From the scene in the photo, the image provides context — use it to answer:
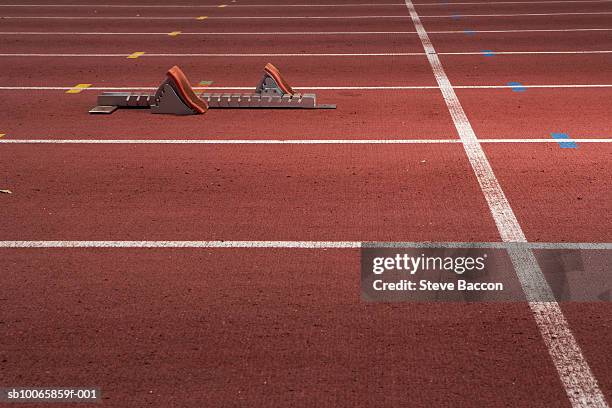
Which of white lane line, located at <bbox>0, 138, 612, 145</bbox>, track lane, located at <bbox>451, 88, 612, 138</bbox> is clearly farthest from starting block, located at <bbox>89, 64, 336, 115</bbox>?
track lane, located at <bbox>451, 88, 612, 138</bbox>

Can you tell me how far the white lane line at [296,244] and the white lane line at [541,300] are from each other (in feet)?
0.66

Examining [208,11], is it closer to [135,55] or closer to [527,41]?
[135,55]

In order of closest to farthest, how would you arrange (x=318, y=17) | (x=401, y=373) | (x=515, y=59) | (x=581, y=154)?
1. (x=401, y=373)
2. (x=581, y=154)
3. (x=515, y=59)
4. (x=318, y=17)

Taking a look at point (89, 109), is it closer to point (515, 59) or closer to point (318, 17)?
point (515, 59)

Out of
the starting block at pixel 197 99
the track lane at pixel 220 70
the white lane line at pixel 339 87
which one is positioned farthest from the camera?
the track lane at pixel 220 70

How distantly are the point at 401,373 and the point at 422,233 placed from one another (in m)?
2.09

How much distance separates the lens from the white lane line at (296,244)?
251 inches

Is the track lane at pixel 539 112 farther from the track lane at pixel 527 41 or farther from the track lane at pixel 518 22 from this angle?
the track lane at pixel 518 22

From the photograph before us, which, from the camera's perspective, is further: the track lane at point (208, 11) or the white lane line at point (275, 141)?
the track lane at point (208, 11)

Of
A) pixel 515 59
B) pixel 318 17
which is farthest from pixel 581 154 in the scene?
pixel 318 17

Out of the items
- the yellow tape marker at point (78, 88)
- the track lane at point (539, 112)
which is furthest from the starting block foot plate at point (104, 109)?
the track lane at point (539, 112)

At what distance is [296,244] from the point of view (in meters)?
6.49

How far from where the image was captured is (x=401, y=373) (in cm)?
470

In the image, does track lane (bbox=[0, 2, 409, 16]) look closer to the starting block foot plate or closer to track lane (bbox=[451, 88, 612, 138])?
track lane (bbox=[451, 88, 612, 138])
